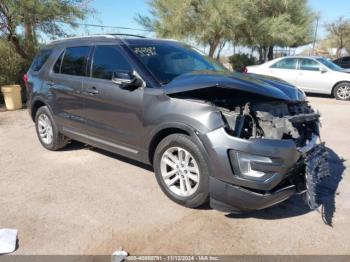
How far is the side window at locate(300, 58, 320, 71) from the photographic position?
42.6 feet

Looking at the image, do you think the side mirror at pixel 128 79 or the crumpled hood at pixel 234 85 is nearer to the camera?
the crumpled hood at pixel 234 85

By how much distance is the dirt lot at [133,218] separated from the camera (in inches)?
130

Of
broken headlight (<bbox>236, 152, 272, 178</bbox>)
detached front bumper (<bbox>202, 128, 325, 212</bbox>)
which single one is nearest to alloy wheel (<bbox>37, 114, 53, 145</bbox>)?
detached front bumper (<bbox>202, 128, 325, 212</bbox>)

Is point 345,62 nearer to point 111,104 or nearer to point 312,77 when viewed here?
point 312,77

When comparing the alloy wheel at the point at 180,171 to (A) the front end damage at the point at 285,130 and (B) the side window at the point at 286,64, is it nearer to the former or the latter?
(A) the front end damage at the point at 285,130

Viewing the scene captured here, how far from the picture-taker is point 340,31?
40000mm

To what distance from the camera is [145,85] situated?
417 centimetres

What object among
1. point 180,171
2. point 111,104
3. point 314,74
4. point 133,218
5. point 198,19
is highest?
point 198,19

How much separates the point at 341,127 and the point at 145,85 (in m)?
5.57

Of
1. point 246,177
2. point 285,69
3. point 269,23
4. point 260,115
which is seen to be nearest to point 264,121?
point 260,115

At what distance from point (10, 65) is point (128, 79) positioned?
28.1 ft

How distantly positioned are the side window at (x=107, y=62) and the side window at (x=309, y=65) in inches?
397

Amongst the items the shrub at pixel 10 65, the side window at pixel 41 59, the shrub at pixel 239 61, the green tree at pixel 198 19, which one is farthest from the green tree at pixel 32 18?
the shrub at pixel 239 61

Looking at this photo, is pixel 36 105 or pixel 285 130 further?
pixel 36 105
